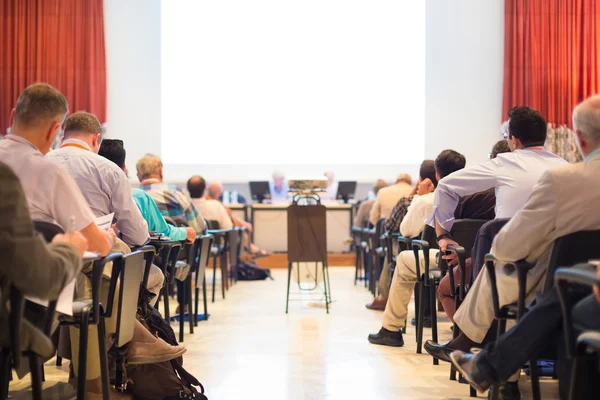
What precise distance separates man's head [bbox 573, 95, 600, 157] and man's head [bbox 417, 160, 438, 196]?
2.56 meters

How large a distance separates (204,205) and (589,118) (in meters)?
5.32

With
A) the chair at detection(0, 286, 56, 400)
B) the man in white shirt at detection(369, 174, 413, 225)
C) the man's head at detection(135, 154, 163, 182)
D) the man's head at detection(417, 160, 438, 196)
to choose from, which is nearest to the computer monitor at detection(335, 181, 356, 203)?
the man in white shirt at detection(369, 174, 413, 225)

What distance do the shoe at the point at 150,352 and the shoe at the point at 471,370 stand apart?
3.98 ft

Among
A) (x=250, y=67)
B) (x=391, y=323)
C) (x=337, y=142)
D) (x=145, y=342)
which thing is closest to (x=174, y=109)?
(x=250, y=67)

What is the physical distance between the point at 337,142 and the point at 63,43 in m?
4.48

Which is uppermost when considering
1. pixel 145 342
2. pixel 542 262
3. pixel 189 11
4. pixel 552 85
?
pixel 189 11

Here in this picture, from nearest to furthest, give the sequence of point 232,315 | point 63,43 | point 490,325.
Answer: point 490,325 < point 232,315 < point 63,43

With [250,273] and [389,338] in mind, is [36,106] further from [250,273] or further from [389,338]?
[250,273]

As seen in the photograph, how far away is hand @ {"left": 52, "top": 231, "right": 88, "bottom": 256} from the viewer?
227cm

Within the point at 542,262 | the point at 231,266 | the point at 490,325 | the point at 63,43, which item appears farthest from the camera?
the point at 63,43

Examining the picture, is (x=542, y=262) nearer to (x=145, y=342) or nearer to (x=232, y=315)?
(x=145, y=342)

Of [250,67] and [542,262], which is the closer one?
[542,262]

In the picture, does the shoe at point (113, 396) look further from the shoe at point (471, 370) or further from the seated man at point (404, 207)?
the seated man at point (404, 207)

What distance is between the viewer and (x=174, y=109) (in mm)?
11477
